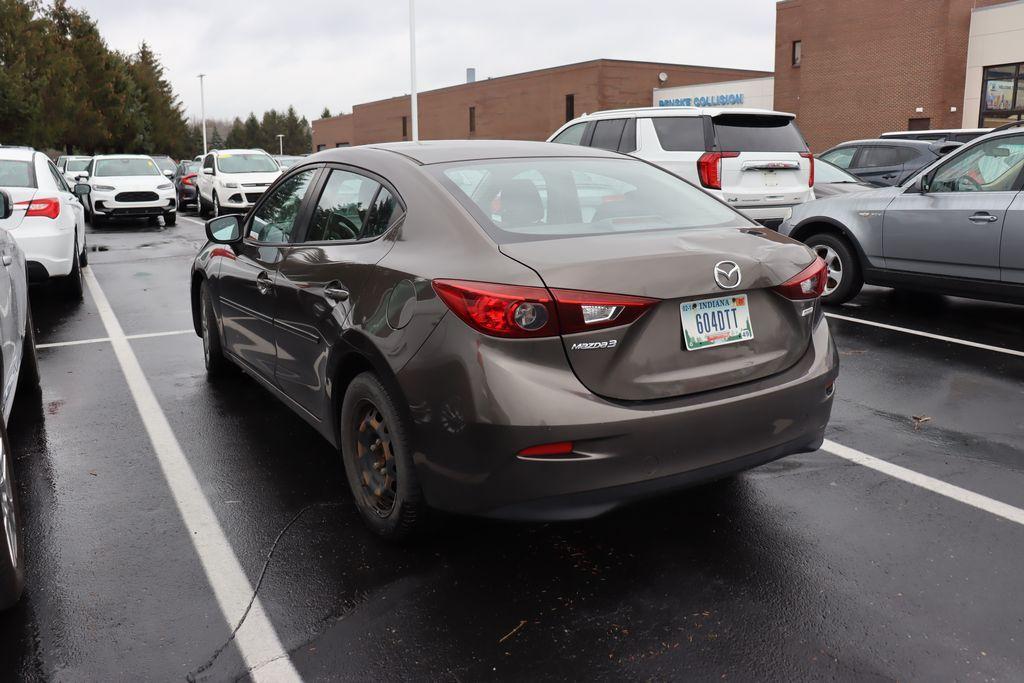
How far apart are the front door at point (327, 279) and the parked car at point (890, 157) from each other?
41.2ft

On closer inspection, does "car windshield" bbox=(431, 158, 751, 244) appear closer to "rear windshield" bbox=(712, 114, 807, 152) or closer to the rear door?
the rear door

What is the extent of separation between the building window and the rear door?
89.4 feet

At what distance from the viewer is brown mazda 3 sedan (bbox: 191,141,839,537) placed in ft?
9.84

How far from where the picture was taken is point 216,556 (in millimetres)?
3629

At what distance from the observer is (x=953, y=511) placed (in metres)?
3.97

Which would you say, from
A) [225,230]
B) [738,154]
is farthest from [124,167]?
[225,230]

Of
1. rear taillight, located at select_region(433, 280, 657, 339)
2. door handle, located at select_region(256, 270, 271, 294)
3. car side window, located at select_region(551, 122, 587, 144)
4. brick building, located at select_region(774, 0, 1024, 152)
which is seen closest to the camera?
rear taillight, located at select_region(433, 280, 657, 339)

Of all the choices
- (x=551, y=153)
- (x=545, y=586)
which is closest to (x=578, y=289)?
(x=545, y=586)

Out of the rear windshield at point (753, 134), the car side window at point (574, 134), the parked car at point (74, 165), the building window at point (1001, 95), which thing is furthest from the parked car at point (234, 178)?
the building window at point (1001, 95)

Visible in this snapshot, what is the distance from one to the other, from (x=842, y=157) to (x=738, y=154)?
619 cm

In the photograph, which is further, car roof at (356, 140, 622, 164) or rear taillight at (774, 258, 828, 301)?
car roof at (356, 140, 622, 164)

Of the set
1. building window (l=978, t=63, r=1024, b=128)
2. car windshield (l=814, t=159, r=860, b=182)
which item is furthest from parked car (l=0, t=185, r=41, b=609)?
building window (l=978, t=63, r=1024, b=128)

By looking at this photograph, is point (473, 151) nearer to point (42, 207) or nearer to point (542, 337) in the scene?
point (542, 337)

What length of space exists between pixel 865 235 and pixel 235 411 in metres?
6.05
